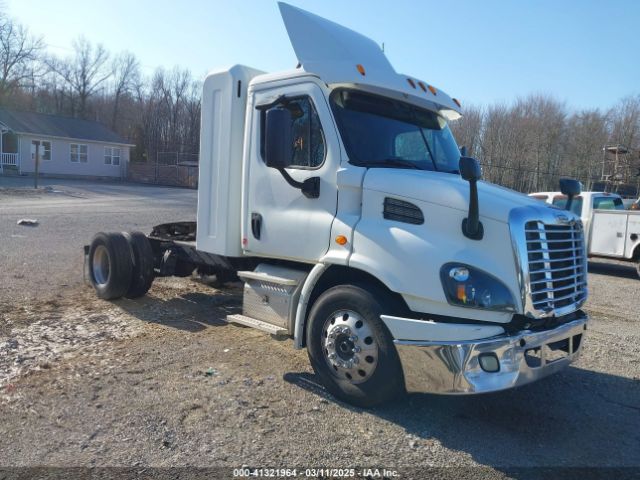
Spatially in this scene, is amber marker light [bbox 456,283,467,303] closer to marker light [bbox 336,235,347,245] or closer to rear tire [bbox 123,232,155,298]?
marker light [bbox 336,235,347,245]

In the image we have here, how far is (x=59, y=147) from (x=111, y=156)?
4587 millimetres

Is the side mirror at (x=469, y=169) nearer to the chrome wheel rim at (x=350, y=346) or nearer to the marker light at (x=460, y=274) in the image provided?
the marker light at (x=460, y=274)

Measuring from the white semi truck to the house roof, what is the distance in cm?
4143

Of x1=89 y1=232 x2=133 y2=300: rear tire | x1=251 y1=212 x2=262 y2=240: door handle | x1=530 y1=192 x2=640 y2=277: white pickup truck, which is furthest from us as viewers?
x1=530 y1=192 x2=640 y2=277: white pickup truck

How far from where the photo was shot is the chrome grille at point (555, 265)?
3.88 m

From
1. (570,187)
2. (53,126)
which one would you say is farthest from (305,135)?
(53,126)

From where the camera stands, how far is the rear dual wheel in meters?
7.18

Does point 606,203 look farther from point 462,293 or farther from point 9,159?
point 9,159

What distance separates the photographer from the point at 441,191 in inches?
160

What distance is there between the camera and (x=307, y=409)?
14.2 feet

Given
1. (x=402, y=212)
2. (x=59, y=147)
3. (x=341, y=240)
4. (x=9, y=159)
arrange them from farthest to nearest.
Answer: (x=59, y=147) → (x=9, y=159) → (x=341, y=240) → (x=402, y=212)

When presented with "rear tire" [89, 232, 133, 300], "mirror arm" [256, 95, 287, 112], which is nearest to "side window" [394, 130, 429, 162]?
"mirror arm" [256, 95, 287, 112]

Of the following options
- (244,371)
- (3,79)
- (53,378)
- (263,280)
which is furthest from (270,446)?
(3,79)

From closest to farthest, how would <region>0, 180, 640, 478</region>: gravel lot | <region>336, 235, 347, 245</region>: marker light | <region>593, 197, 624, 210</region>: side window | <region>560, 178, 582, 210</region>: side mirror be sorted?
<region>0, 180, 640, 478</region>: gravel lot
<region>336, 235, 347, 245</region>: marker light
<region>560, 178, 582, 210</region>: side mirror
<region>593, 197, 624, 210</region>: side window
